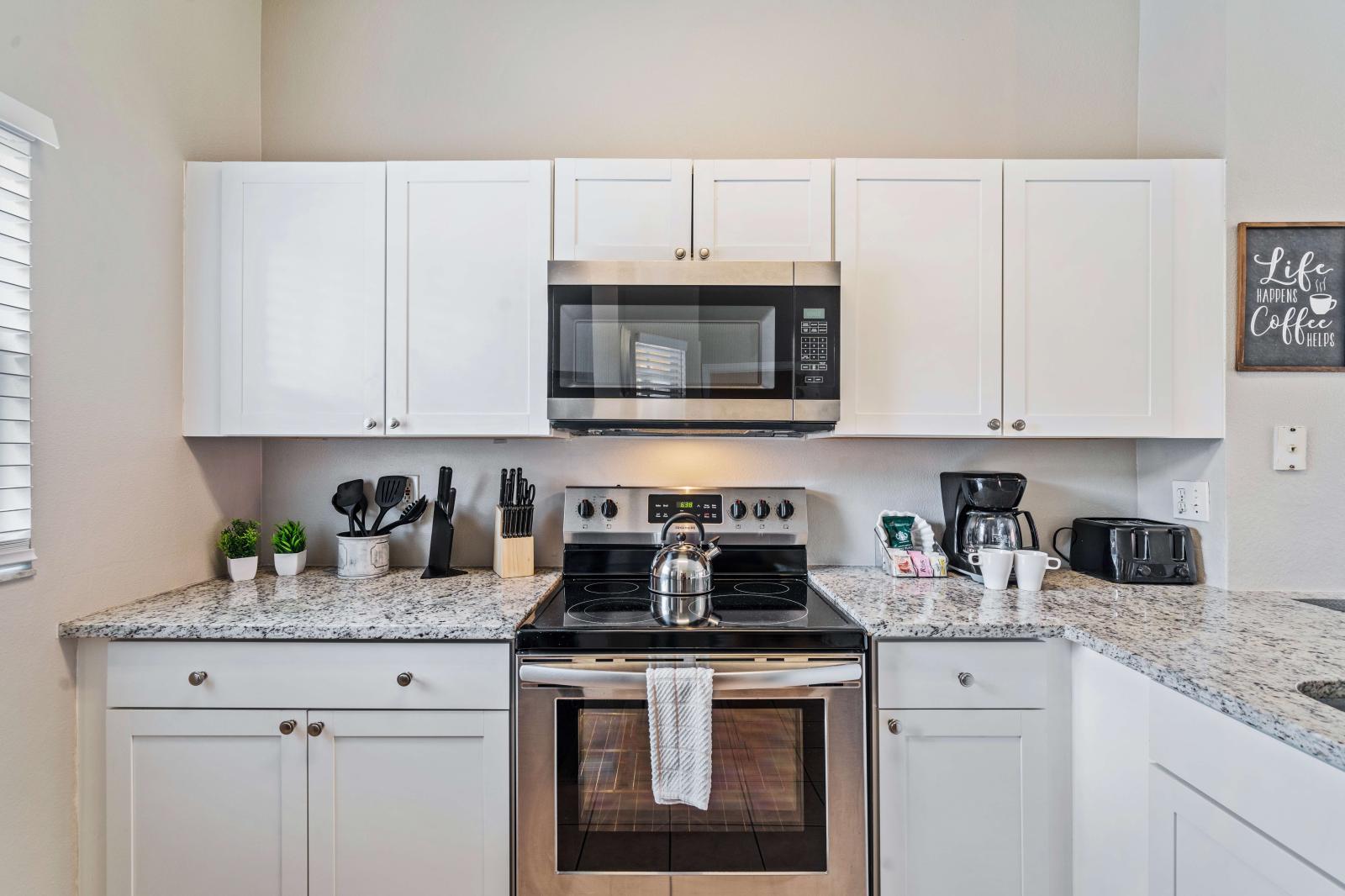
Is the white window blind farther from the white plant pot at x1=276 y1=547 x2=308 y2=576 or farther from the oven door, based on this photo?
the oven door

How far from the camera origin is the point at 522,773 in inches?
56.9

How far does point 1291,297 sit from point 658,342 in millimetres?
1740

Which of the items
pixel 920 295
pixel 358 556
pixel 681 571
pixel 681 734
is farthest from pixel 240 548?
pixel 920 295

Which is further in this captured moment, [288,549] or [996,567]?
[288,549]

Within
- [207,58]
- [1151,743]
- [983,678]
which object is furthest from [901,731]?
[207,58]

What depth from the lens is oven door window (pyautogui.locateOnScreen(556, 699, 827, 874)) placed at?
1440 millimetres

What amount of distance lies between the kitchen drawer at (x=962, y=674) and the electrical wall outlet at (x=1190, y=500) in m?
0.83

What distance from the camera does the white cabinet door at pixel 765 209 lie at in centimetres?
182

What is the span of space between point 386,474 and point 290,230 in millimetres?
790

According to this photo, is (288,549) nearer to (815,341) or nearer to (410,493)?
(410,493)

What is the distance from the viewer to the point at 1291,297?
1765 mm

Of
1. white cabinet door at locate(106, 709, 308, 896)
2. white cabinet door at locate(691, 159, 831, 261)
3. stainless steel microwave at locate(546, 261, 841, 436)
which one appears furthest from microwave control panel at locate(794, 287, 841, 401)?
white cabinet door at locate(106, 709, 308, 896)

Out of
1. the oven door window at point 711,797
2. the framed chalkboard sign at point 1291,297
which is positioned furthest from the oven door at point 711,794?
the framed chalkboard sign at point 1291,297

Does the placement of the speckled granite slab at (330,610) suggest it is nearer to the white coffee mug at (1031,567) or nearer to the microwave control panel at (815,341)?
the microwave control panel at (815,341)
